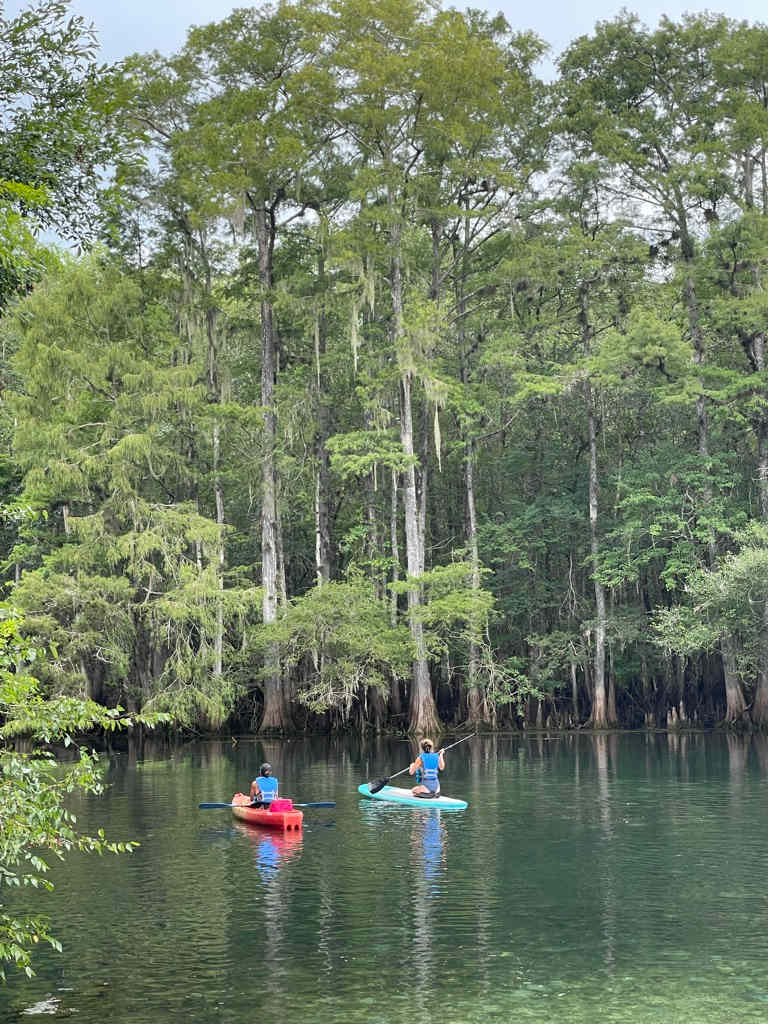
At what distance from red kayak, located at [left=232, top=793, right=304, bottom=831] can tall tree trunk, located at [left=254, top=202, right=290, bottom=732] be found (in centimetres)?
1828

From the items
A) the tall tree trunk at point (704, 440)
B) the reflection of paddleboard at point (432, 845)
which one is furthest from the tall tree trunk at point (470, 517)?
the reflection of paddleboard at point (432, 845)

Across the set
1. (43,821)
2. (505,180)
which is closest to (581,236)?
(505,180)

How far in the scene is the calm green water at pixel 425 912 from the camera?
9312 millimetres

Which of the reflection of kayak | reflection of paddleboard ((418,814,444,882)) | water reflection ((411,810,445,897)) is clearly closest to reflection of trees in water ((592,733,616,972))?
water reflection ((411,810,445,897))

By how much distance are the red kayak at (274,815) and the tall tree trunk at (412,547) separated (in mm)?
17499

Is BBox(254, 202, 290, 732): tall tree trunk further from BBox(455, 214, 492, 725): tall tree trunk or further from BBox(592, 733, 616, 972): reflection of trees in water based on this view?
BBox(592, 733, 616, 972): reflection of trees in water

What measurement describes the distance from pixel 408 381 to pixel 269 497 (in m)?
5.96

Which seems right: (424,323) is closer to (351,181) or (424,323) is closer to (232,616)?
(351,181)

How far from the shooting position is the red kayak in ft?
60.4

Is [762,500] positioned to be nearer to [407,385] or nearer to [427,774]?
[407,385]

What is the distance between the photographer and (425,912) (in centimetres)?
1245

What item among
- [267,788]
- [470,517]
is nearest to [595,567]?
[470,517]

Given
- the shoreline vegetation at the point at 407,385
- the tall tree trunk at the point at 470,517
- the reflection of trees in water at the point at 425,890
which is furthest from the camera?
the tall tree trunk at the point at 470,517

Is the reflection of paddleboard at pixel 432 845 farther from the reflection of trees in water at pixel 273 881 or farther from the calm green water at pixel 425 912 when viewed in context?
the reflection of trees in water at pixel 273 881
